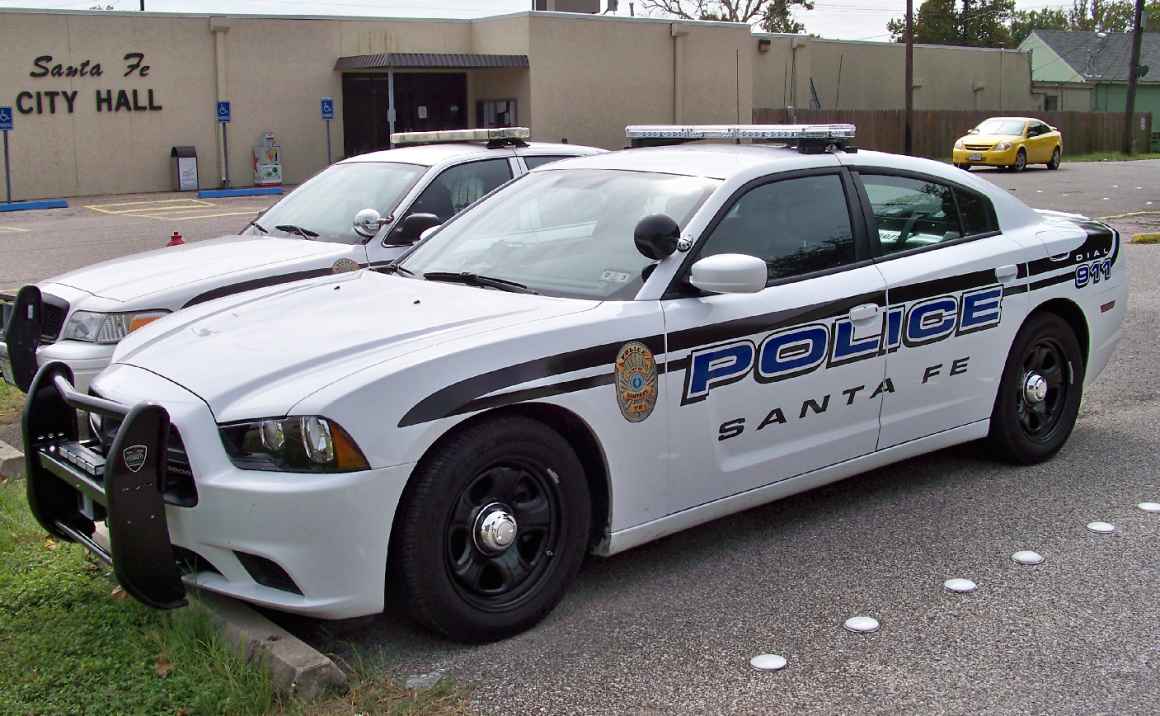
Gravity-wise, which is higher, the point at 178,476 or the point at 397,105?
the point at 397,105

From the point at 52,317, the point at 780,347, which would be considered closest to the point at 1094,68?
the point at 52,317

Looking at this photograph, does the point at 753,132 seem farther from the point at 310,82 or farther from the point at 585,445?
the point at 310,82

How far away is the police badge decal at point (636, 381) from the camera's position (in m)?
4.35

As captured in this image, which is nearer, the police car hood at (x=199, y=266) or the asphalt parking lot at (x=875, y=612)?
the asphalt parking lot at (x=875, y=612)

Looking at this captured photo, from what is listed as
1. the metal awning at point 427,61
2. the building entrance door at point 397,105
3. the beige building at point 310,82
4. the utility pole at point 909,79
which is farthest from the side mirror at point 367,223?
the utility pole at point 909,79

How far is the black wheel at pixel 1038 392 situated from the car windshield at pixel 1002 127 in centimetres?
3193

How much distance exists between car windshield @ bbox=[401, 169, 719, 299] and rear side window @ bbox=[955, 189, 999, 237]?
1495mm

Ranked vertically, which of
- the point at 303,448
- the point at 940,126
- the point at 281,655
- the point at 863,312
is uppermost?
the point at 940,126

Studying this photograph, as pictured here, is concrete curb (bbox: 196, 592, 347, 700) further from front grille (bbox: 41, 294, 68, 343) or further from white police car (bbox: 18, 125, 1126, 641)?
front grille (bbox: 41, 294, 68, 343)

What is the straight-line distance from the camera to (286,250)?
744cm

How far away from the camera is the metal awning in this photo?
30125mm

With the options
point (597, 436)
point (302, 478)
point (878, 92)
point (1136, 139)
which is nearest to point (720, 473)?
point (597, 436)

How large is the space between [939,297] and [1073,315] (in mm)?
1169

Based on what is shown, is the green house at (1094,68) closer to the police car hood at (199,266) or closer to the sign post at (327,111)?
the sign post at (327,111)
